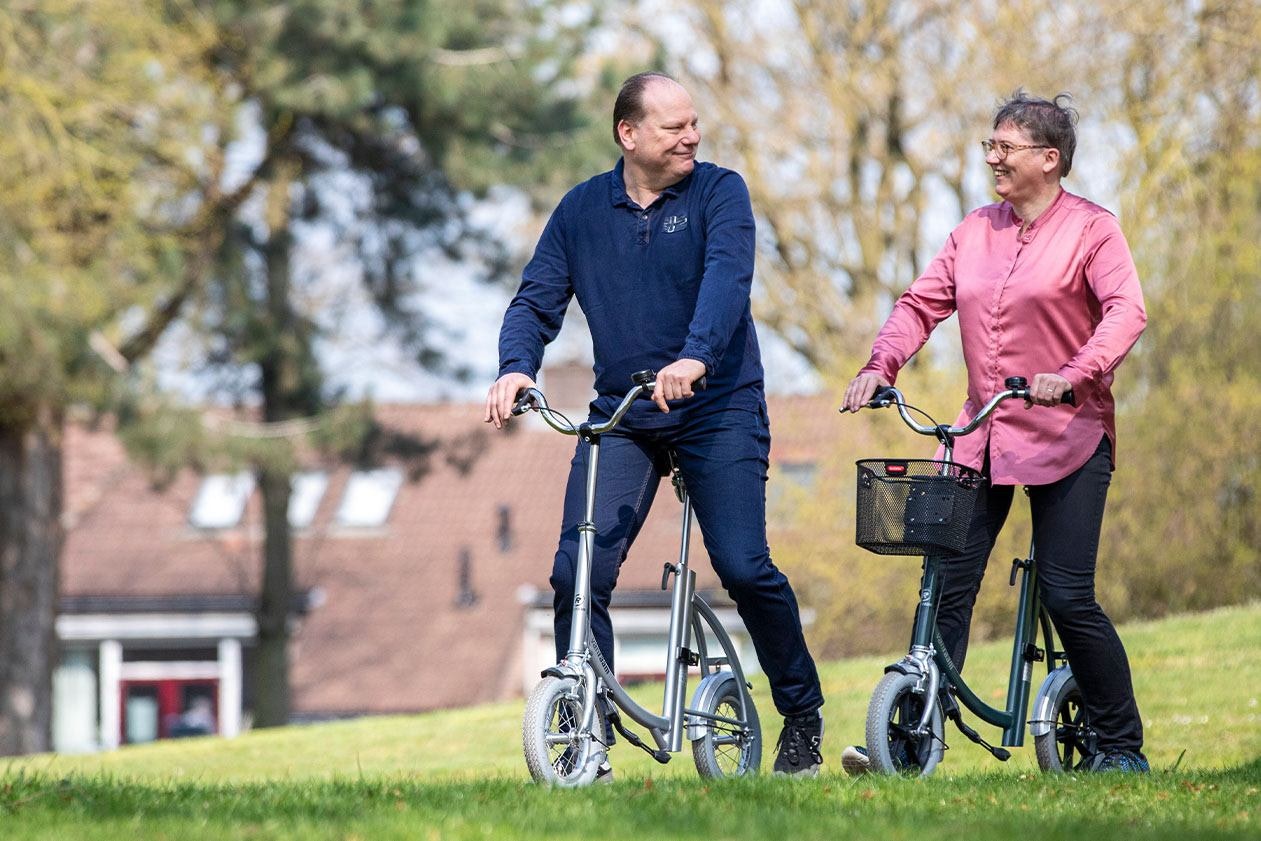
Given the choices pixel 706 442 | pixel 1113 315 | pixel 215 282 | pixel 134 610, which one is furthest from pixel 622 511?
pixel 134 610

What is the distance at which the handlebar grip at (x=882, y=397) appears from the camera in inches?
211

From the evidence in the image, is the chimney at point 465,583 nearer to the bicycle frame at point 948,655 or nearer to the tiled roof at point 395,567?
the tiled roof at point 395,567

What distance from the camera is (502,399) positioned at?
197 inches

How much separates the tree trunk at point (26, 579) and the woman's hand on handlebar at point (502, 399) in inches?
547

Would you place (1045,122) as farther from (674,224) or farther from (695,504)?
(695,504)

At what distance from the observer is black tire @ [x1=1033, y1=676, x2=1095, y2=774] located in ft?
19.2

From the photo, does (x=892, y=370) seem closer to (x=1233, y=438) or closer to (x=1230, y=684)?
(x=1230, y=684)

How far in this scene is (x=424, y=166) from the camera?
20875 mm

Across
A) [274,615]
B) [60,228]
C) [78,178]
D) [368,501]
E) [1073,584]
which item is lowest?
[274,615]

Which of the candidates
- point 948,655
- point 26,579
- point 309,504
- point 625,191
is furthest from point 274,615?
point 625,191

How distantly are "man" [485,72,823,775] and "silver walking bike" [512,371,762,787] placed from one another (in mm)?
147

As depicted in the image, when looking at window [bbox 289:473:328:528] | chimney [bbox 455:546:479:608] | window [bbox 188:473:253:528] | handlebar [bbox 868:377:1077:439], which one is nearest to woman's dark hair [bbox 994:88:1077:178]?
handlebar [bbox 868:377:1077:439]

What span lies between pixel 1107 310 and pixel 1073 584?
2.84 ft

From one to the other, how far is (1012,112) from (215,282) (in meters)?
15.0
